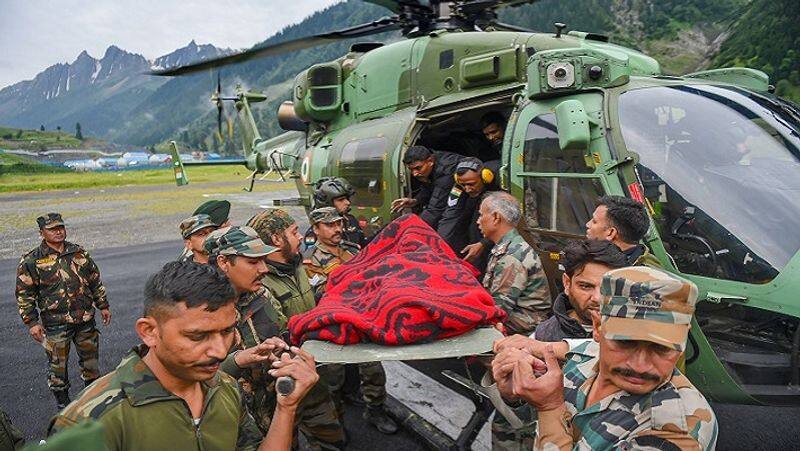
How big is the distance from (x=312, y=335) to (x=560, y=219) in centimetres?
198

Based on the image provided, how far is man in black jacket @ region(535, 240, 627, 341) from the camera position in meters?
2.17

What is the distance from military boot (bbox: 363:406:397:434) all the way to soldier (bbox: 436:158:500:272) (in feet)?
4.52

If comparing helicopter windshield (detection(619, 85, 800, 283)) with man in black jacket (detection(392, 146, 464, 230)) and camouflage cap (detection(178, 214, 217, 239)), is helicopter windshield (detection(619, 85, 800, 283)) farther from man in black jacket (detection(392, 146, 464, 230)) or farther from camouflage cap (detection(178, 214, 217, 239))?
camouflage cap (detection(178, 214, 217, 239))

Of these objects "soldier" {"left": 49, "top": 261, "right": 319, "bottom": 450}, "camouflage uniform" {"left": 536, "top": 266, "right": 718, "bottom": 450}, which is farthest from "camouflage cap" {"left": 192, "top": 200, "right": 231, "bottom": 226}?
"camouflage uniform" {"left": 536, "top": 266, "right": 718, "bottom": 450}

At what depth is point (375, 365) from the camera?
154 inches

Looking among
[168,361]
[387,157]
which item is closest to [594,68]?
[387,157]

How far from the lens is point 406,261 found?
2.82m

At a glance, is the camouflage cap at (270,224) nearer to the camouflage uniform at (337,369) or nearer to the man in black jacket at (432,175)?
the camouflage uniform at (337,369)

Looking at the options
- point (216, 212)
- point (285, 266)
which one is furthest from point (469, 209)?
point (216, 212)

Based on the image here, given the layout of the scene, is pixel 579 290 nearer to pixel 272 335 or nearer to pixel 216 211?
pixel 272 335

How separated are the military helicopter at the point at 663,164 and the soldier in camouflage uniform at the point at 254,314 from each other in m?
1.89

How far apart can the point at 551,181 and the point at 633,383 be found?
7.91 ft

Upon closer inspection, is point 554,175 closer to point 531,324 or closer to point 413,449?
point 531,324

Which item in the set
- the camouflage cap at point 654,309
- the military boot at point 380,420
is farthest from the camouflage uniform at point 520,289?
the camouflage cap at point 654,309
